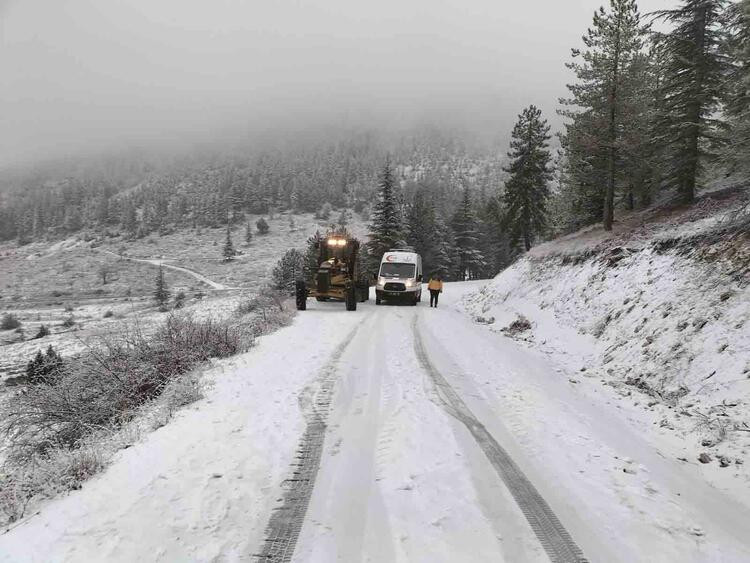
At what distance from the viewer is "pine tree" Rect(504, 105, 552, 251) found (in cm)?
3484

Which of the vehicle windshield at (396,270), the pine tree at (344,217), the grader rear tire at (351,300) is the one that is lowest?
the grader rear tire at (351,300)

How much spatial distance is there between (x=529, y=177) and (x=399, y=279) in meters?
19.0

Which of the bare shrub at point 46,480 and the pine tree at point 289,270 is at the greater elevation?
the pine tree at point 289,270

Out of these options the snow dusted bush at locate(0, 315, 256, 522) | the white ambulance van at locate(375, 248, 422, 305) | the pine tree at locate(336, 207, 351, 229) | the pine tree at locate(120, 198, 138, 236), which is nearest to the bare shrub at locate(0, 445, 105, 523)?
the snow dusted bush at locate(0, 315, 256, 522)

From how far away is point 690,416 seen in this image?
6.18m

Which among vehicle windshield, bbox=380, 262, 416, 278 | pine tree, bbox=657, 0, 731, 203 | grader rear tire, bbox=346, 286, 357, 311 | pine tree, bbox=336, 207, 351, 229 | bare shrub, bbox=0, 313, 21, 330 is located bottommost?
bare shrub, bbox=0, 313, 21, 330

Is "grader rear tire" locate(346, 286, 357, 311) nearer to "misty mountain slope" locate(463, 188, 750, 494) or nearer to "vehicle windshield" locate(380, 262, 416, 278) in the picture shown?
"vehicle windshield" locate(380, 262, 416, 278)

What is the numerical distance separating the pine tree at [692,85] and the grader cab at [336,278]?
46.9 ft

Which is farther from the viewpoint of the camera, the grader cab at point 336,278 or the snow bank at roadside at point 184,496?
the grader cab at point 336,278

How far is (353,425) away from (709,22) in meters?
21.2

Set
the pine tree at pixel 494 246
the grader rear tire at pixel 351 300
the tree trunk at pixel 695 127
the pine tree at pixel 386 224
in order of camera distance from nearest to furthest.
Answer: the tree trunk at pixel 695 127
the grader rear tire at pixel 351 300
the pine tree at pixel 386 224
the pine tree at pixel 494 246

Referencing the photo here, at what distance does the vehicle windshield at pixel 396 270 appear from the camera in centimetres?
2394

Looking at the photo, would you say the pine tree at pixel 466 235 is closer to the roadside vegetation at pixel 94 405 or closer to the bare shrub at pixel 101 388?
the roadside vegetation at pixel 94 405

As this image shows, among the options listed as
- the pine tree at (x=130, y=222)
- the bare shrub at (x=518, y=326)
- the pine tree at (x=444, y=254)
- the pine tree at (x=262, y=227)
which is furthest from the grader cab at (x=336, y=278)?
the pine tree at (x=130, y=222)
